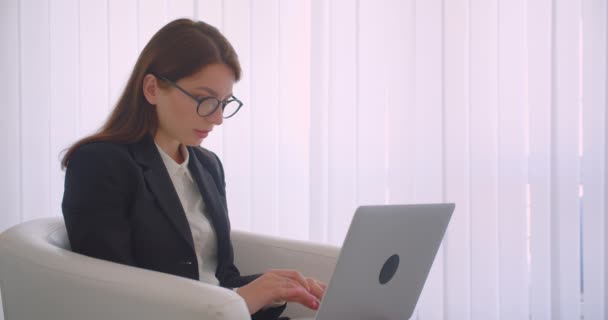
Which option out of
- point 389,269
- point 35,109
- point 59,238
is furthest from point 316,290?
point 35,109

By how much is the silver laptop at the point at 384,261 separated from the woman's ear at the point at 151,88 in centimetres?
70

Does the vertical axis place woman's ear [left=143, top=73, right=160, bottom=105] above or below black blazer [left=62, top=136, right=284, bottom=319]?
above

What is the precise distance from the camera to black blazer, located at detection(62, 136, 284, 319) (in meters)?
1.32

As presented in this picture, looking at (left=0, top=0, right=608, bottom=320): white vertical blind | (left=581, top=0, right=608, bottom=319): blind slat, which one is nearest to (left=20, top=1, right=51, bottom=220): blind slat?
(left=0, top=0, right=608, bottom=320): white vertical blind

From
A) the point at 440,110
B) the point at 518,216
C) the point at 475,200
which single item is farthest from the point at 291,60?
the point at 518,216

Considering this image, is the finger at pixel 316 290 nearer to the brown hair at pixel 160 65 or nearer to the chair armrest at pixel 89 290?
the chair armrest at pixel 89 290

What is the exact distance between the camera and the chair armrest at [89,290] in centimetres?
104

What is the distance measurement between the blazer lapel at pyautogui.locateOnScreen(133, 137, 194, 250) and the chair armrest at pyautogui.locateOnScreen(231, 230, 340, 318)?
44 cm

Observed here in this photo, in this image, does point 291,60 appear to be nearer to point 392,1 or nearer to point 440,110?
point 392,1

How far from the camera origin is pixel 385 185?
2877mm

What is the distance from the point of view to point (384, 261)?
131 centimetres

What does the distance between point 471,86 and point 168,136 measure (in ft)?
5.56

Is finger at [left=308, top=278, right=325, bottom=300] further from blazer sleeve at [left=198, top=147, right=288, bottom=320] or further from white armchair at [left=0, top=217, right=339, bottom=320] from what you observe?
white armchair at [left=0, top=217, right=339, bottom=320]

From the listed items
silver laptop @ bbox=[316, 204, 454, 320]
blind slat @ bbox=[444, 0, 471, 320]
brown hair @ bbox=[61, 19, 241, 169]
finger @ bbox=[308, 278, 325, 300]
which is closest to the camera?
silver laptop @ bbox=[316, 204, 454, 320]
